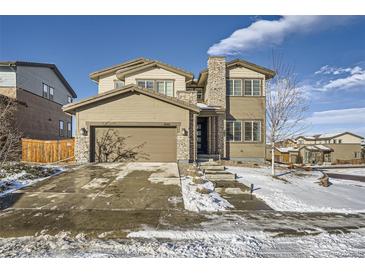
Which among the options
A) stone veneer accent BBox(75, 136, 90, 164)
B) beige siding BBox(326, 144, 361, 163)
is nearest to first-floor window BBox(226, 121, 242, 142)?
stone veneer accent BBox(75, 136, 90, 164)

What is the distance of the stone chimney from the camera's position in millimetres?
16078

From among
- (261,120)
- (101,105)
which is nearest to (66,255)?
(101,105)

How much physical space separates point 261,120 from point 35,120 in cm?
1997

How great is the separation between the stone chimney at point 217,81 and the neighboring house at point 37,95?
15.5m

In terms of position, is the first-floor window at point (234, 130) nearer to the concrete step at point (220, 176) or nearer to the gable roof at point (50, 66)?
the concrete step at point (220, 176)

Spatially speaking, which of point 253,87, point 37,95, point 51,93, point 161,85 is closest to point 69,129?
point 51,93

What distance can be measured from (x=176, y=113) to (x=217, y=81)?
5298 millimetres

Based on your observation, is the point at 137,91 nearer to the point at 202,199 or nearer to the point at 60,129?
the point at 202,199

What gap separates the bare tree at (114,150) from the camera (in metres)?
12.8

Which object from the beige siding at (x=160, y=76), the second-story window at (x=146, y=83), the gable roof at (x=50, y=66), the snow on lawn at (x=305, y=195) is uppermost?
the gable roof at (x=50, y=66)

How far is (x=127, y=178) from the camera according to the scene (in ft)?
29.5

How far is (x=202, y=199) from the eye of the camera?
21.1ft

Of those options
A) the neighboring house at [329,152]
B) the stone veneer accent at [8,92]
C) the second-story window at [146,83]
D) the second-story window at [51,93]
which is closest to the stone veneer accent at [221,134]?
the second-story window at [146,83]

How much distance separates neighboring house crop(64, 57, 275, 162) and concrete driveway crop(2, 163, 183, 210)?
2972 mm
